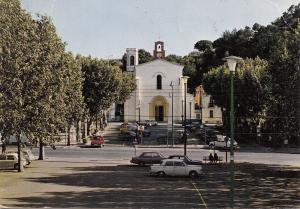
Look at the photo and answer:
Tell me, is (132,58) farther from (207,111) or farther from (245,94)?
(245,94)

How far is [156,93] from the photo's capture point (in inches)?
4395

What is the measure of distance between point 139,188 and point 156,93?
259 feet

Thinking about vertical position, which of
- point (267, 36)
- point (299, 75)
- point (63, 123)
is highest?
point (267, 36)

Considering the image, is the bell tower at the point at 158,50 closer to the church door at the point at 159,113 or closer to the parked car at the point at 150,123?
the church door at the point at 159,113

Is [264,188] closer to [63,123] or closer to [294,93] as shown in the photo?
[294,93]

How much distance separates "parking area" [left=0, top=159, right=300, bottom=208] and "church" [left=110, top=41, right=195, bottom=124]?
6488 centimetres

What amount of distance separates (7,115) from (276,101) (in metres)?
20.8

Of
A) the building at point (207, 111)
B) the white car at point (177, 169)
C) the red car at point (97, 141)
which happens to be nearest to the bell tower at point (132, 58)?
the building at point (207, 111)

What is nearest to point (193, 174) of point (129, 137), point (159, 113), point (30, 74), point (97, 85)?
point (30, 74)

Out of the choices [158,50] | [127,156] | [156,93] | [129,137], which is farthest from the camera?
[158,50]

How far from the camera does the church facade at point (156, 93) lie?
365ft

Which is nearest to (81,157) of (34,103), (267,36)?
(34,103)

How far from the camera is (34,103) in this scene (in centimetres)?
3975

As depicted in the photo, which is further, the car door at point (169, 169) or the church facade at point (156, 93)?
the church facade at point (156, 93)
